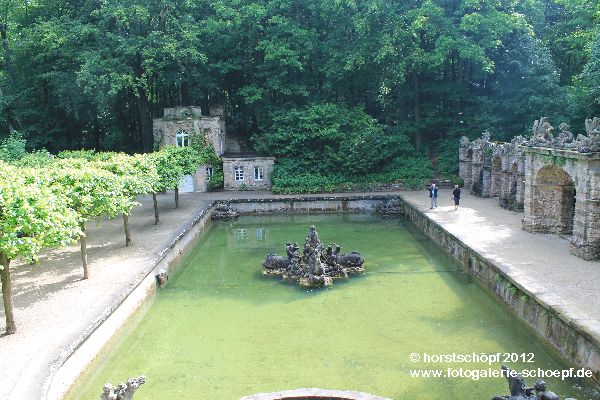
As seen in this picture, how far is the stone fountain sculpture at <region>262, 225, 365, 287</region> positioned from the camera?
19.7m

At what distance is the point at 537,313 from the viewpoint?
1462 centimetres

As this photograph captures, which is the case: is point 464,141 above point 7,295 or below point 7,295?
above

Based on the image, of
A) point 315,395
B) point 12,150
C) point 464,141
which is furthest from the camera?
point 464,141

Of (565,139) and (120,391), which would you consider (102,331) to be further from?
(565,139)

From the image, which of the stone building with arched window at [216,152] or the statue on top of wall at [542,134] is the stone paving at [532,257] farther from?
the stone building with arched window at [216,152]

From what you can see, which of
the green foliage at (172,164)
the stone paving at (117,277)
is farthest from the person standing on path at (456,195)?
the green foliage at (172,164)

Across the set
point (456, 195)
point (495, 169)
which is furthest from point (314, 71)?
point (456, 195)

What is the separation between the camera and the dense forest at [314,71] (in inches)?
1425

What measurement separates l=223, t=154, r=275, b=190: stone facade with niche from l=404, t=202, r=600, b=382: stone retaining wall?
704 inches

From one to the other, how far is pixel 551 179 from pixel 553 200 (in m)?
0.87

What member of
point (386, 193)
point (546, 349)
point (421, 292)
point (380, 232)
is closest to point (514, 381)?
point (546, 349)

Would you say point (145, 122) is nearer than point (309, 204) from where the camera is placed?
No

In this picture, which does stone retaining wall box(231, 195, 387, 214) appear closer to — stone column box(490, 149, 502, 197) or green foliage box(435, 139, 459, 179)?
green foliage box(435, 139, 459, 179)

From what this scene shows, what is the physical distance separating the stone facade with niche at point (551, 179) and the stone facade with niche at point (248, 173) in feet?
45.1
